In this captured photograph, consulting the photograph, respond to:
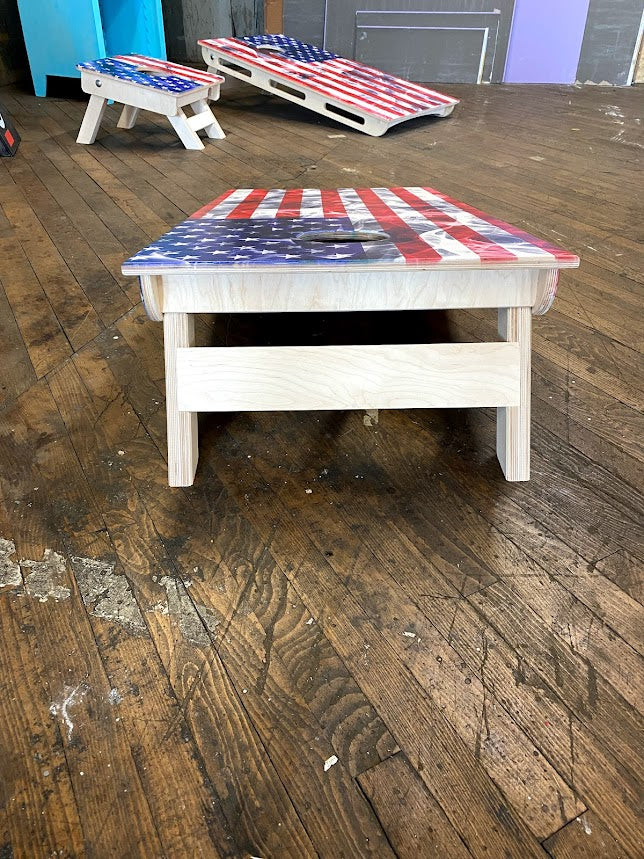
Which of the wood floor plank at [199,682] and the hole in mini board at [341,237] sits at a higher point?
the hole in mini board at [341,237]

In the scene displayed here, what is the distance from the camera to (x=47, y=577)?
999mm

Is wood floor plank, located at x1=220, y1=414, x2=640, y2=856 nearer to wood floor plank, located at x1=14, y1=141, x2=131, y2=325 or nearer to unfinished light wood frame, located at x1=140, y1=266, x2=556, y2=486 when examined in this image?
unfinished light wood frame, located at x1=140, y1=266, x2=556, y2=486

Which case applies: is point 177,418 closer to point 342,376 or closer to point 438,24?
point 342,376

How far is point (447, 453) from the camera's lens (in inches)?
49.7

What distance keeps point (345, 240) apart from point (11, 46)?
4.58 m

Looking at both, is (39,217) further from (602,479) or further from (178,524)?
(602,479)

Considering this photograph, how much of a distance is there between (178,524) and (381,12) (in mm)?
4467

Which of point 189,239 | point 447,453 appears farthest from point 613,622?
point 189,239

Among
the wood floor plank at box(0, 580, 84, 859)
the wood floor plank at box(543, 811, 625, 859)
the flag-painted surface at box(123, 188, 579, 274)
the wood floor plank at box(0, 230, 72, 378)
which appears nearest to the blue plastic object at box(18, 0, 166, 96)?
the wood floor plank at box(0, 230, 72, 378)

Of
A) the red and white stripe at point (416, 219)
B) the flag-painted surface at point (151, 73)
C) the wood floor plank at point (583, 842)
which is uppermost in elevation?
the flag-painted surface at point (151, 73)

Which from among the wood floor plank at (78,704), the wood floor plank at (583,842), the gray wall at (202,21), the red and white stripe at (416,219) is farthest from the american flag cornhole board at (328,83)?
the wood floor plank at (583,842)

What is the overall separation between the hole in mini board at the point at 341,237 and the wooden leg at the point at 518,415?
0.26 metres

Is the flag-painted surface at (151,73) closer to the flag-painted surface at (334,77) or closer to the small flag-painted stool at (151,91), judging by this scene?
the small flag-painted stool at (151,91)

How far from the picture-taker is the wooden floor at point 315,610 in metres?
0.72
